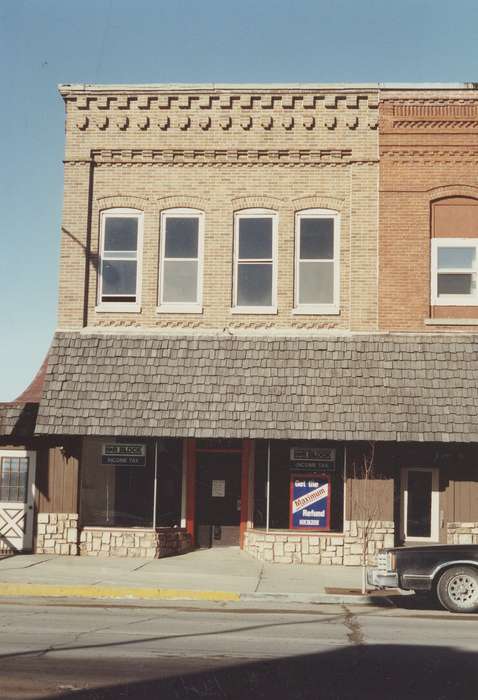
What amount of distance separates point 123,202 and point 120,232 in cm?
67

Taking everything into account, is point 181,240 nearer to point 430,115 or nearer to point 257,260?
point 257,260

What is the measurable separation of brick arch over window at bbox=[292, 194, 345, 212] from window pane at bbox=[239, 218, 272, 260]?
727 mm

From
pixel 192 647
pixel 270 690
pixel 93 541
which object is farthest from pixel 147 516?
pixel 270 690

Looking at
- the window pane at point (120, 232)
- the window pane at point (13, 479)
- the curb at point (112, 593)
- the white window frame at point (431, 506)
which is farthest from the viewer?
the window pane at point (120, 232)

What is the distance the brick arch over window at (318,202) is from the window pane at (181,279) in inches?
103

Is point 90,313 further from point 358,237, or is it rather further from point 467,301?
point 467,301

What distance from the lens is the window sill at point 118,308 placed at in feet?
62.2

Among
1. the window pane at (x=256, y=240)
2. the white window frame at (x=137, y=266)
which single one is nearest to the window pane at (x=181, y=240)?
the white window frame at (x=137, y=266)

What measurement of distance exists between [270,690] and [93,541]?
36.8ft

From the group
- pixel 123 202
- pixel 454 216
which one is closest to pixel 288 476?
pixel 454 216

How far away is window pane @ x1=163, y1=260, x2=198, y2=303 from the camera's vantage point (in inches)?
750

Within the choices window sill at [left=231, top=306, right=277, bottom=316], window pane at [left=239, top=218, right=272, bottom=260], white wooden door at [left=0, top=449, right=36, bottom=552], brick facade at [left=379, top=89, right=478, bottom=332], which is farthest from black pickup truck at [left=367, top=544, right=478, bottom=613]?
white wooden door at [left=0, top=449, right=36, bottom=552]

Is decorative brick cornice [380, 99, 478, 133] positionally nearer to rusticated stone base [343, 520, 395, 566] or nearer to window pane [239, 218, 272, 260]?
window pane [239, 218, 272, 260]

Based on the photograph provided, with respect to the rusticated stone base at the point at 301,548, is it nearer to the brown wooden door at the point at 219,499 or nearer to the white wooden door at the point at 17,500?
the brown wooden door at the point at 219,499
